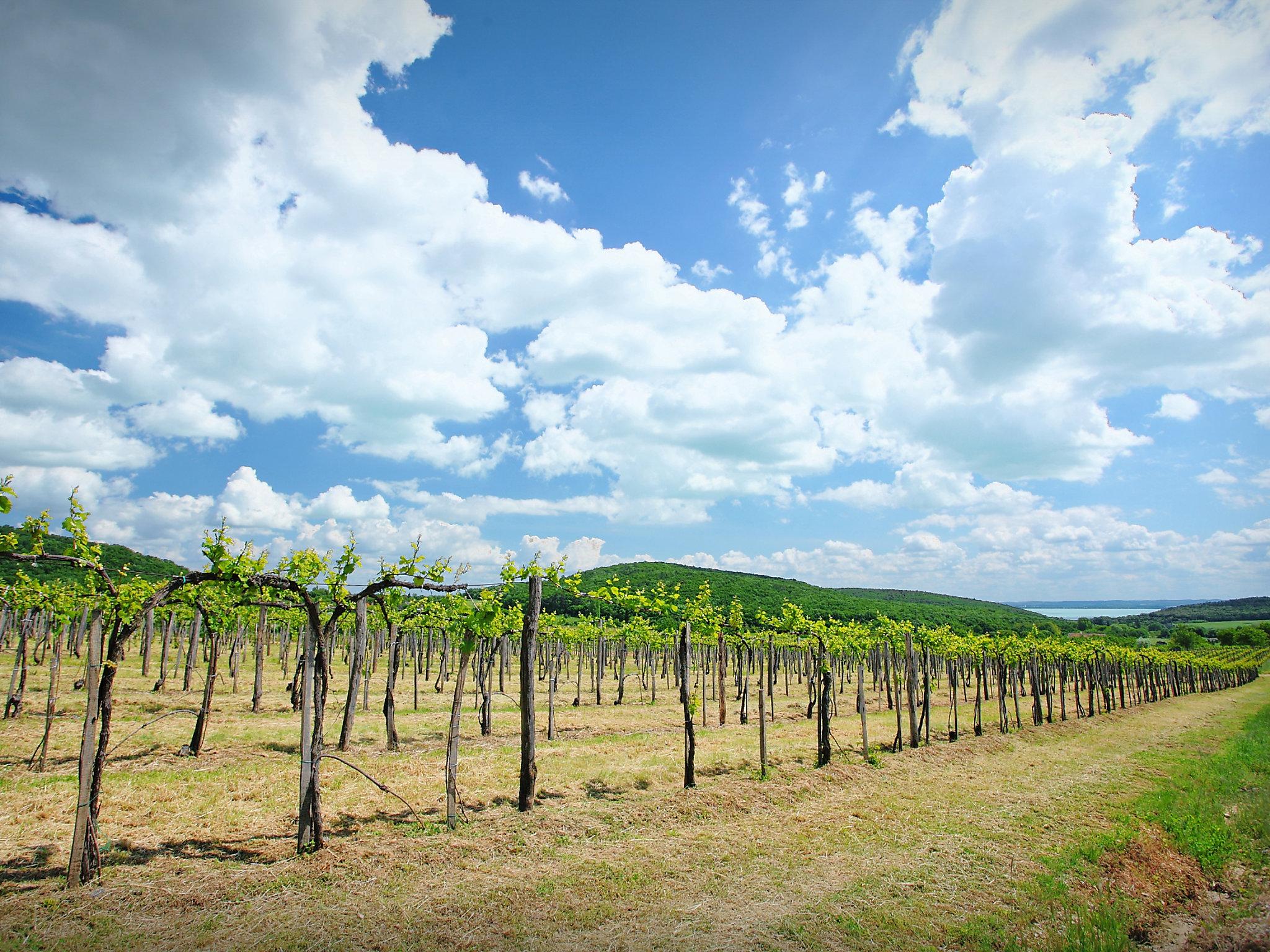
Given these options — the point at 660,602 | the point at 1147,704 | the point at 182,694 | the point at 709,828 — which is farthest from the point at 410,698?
the point at 1147,704

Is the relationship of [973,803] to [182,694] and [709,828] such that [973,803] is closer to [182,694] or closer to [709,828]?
[709,828]

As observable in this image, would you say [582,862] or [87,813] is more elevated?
[87,813]

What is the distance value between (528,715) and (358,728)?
1216 cm

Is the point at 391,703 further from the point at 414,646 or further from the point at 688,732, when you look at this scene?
the point at 414,646

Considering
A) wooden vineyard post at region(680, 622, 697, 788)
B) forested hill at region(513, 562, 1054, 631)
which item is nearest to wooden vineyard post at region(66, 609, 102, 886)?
wooden vineyard post at region(680, 622, 697, 788)

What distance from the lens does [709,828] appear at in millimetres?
11039

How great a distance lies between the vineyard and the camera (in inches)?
347

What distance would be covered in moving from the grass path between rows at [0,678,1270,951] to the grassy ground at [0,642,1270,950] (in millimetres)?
43

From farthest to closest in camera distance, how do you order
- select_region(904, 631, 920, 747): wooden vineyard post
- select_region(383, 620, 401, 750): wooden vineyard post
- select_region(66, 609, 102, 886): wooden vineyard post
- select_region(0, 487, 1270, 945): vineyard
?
select_region(904, 631, 920, 747): wooden vineyard post
select_region(383, 620, 401, 750): wooden vineyard post
select_region(0, 487, 1270, 945): vineyard
select_region(66, 609, 102, 886): wooden vineyard post

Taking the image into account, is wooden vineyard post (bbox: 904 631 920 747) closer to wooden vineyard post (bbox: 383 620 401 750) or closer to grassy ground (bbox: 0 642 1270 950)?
grassy ground (bbox: 0 642 1270 950)

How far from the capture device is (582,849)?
9648 millimetres

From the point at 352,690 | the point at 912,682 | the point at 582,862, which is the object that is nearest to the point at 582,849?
the point at 582,862

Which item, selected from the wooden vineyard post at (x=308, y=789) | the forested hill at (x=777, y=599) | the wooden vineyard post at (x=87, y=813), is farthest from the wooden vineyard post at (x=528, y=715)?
the forested hill at (x=777, y=599)

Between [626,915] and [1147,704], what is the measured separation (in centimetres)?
4968
